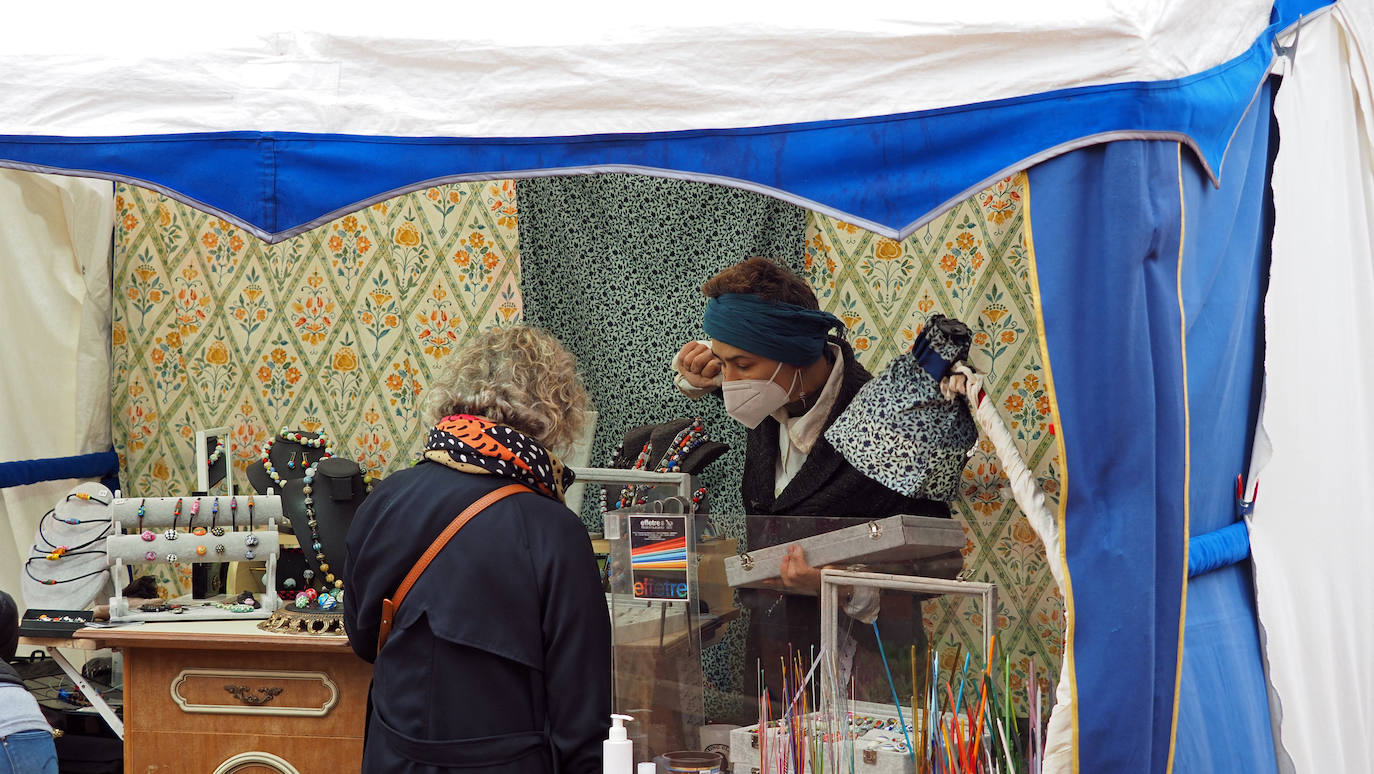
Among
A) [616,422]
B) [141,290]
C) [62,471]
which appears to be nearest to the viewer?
[616,422]

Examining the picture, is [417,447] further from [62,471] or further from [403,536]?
[403,536]

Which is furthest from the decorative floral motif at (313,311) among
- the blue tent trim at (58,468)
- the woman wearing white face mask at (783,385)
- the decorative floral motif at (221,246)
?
the woman wearing white face mask at (783,385)

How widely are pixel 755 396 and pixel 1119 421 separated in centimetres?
120

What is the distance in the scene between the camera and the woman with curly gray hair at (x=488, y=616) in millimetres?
2279

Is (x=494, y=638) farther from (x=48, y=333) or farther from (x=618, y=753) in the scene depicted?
(x=48, y=333)

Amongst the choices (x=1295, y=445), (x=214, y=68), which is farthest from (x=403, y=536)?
(x=1295, y=445)

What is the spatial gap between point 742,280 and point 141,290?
8.84 feet

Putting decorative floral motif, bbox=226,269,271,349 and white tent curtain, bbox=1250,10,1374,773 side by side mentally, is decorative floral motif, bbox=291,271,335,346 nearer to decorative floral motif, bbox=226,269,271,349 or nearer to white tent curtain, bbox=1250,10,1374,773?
decorative floral motif, bbox=226,269,271,349

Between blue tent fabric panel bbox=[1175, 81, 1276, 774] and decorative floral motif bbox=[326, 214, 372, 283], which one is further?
decorative floral motif bbox=[326, 214, 372, 283]

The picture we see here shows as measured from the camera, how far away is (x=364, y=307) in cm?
437

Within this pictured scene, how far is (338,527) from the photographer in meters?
3.60

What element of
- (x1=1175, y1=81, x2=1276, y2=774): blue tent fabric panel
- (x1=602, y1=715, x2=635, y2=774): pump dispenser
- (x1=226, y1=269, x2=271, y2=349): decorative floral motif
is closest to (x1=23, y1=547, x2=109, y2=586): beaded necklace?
(x1=226, y1=269, x2=271, y2=349): decorative floral motif

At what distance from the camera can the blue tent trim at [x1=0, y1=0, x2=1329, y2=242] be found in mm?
1902

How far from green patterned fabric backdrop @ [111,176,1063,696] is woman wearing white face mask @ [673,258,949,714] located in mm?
708
